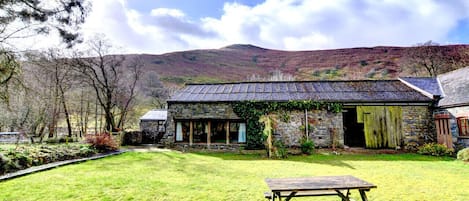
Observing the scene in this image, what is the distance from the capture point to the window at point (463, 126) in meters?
10.6

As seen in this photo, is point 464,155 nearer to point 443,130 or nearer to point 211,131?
point 443,130

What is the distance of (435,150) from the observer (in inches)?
445

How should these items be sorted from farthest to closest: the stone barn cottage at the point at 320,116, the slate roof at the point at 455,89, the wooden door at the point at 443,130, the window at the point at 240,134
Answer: the window at the point at 240,134 < the stone barn cottage at the point at 320,116 < the wooden door at the point at 443,130 < the slate roof at the point at 455,89

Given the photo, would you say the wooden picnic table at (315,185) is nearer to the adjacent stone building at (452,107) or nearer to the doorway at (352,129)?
the adjacent stone building at (452,107)

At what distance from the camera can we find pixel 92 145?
38.7ft

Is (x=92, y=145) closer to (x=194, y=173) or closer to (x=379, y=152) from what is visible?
(x=194, y=173)

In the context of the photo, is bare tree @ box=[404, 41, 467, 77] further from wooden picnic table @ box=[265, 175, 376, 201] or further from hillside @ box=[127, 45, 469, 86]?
wooden picnic table @ box=[265, 175, 376, 201]

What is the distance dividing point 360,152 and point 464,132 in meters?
4.03

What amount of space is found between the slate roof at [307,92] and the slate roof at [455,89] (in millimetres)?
846

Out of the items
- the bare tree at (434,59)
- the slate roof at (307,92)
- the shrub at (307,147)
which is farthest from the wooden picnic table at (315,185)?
the bare tree at (434,59)

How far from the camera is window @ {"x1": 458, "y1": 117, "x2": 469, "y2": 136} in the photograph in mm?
10594

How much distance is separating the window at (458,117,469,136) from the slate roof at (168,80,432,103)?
6.89ft

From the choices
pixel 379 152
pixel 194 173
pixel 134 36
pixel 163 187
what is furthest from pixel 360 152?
pixel 134 36

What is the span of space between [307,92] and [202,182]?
990cm
